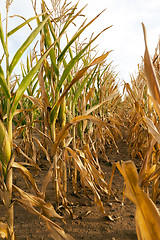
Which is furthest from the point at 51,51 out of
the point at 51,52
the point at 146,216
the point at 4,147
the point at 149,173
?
the point at 146,216

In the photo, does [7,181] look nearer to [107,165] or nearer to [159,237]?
[159,237]

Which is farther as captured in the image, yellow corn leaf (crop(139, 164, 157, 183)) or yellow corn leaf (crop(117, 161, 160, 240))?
yellow corn leaf (crop(139, 164, 157, 183))

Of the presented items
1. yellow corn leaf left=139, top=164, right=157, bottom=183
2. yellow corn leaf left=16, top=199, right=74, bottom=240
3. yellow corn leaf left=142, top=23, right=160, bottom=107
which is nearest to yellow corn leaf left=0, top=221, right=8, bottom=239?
yellow corn leaf left=16, top=199, right=74, bottom=240

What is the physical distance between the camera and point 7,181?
2.23 feet

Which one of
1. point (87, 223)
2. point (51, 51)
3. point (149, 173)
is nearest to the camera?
point (149, 173)

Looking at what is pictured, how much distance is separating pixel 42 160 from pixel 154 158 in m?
1.30

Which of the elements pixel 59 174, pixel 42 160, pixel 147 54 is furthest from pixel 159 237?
pixel 42 160

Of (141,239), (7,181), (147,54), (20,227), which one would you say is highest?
(147,54)

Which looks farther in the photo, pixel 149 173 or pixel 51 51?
pixel 51 51

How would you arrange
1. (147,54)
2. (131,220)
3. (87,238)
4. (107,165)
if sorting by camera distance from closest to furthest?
(147,54) < (87,238) < (131,220) < (107,165)

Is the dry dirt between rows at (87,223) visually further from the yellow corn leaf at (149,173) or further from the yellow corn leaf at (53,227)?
the yellow corn leaf at (149,173)

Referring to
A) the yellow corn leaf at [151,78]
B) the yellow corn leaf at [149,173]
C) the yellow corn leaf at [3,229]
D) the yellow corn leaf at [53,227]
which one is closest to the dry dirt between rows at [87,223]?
the yellow corn leaf at [3,229]

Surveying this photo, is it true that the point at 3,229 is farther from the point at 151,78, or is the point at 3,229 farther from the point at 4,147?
the point at 151,78

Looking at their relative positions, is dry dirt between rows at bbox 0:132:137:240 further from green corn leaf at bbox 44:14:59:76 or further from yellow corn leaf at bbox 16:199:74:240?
green corn leaf at bbox 44:14:59:76
